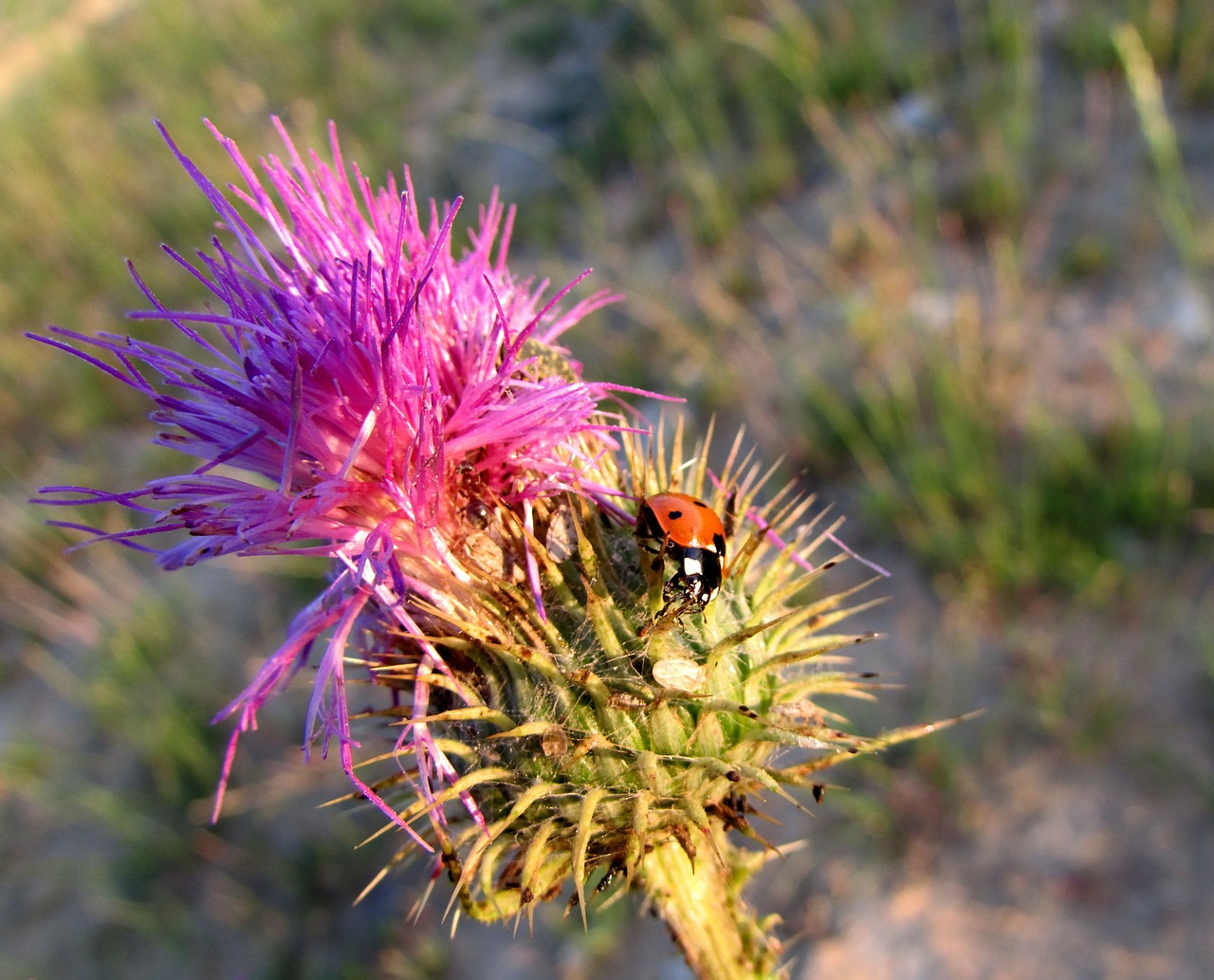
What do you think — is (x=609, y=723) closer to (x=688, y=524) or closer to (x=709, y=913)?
(x=688, y=524)

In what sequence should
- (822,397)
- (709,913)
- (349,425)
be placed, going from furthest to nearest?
(822,397) → (709,913) → (349,425)

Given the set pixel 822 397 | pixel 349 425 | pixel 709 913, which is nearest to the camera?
pixel 349 425

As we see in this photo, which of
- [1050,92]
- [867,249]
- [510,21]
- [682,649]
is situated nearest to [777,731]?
[682,649]

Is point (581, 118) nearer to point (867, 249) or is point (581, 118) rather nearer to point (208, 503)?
point (867, 249)

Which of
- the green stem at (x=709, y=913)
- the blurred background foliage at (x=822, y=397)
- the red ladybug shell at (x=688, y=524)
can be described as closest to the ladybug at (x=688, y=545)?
the red ladybug shell at (x=688, y=524)

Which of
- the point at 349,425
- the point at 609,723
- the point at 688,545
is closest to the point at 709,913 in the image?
the point at 609,723

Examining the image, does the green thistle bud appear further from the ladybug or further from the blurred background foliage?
the blurred background foliage

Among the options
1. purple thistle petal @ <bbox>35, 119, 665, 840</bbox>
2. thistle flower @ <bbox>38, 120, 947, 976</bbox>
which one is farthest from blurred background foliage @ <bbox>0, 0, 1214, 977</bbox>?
purple thistle petal @ <bbox>35, 119, 665, 840</bbox>

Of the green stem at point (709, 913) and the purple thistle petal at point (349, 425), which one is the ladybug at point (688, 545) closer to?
the purple thistle petal at point (349, 425)
